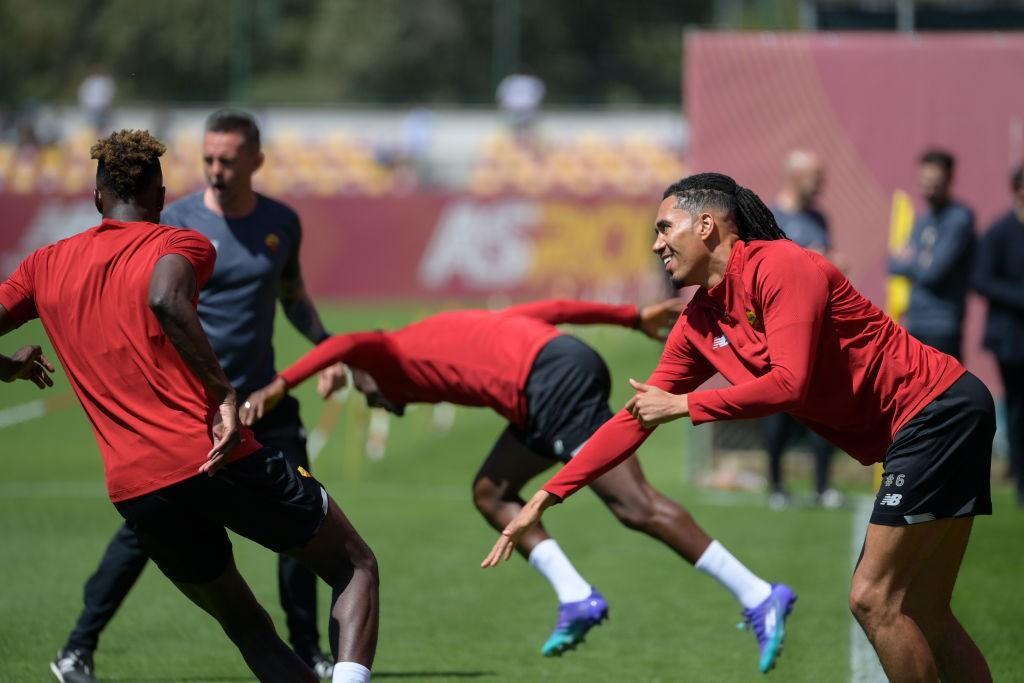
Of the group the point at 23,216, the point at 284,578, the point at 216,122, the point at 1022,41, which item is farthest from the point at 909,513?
the point at 23,216

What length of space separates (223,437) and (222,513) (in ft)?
0.96

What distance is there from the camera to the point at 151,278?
188 inches

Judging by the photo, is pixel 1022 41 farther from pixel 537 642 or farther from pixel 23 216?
pixel 23 216

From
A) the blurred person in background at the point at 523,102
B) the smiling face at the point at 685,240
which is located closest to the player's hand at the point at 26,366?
the smiling face at the point at 685,240

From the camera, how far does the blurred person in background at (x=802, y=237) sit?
1060 centimetres

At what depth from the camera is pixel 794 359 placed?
468 centimetres

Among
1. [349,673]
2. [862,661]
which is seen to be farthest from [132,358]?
[862,661]

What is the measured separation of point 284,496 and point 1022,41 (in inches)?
379

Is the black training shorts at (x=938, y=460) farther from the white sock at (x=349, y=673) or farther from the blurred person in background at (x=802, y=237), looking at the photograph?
the blurred person in background at (x=802, y=237)

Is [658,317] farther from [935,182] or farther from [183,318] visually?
[935,182]

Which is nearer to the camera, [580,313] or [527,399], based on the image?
[527,399]

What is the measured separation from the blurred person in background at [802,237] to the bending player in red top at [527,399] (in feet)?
12.5

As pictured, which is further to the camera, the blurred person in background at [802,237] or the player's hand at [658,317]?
the blurred person in background at [802,237]

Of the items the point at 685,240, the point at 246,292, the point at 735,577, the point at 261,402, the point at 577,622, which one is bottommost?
the point at 577,622
